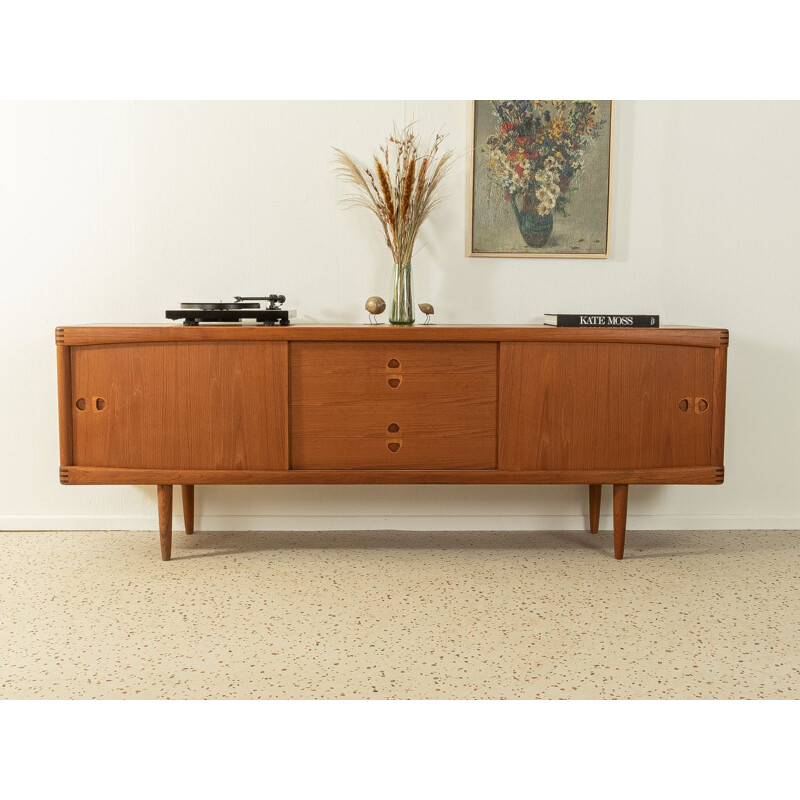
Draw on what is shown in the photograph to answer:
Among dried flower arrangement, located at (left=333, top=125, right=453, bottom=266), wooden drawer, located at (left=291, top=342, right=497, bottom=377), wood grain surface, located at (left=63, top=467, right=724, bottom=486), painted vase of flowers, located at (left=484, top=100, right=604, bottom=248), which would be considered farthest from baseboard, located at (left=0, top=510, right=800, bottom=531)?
painted vase of flowers, located at (left=484, top=100, right=604, bottom=248)

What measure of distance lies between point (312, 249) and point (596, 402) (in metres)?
1.15

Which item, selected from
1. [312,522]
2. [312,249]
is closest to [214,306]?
[312,249]

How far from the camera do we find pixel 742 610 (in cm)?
230

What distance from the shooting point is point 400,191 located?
113 inches

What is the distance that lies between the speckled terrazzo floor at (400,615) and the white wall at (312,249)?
0.51ft

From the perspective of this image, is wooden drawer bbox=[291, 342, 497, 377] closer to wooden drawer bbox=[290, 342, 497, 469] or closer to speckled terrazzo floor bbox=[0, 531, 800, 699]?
wooden drawer bbox=[290, 342, 497, 469]

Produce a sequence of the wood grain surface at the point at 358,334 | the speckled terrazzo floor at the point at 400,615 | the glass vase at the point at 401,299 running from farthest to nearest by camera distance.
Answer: the glass vase at the point at 401,299, the wood grain surface at the point at 358,334, the speckled terrazzo floor at the point at 400,615

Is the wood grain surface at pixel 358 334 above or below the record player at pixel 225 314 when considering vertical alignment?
below

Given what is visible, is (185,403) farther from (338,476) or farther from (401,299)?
(401,299)

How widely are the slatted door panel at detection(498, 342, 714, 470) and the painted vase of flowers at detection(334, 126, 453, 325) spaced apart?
0.47m

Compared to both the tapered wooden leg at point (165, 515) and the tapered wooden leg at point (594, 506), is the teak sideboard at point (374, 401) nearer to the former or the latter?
the tapered wooden leg at point (165, 515)

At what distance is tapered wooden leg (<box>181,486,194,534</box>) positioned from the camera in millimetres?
2988

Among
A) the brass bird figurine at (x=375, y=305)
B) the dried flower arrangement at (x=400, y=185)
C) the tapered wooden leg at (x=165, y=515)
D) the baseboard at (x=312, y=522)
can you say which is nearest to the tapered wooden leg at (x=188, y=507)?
the baseboard at (x=312, y=522)

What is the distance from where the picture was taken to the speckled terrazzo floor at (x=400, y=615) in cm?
186
